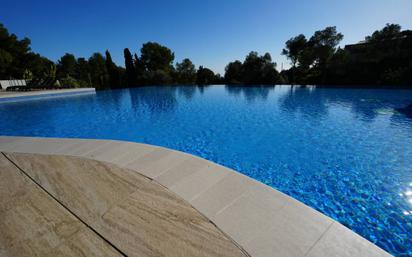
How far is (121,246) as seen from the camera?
1.50 metres

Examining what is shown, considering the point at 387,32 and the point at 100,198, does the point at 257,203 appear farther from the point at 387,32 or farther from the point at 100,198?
the point at 387,32

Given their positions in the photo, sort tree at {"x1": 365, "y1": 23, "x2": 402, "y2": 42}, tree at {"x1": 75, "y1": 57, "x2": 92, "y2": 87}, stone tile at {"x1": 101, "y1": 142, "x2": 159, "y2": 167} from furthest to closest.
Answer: tree at {"x1": 75, "y1": 57, "x2": 92, "y2": 87}
tree at {"x1": 365, "y1": 23, "x2": 402, "y2": 42}
stone tile at {"x1": 101, "y1": 142, "x2": 159, "y2": 167}

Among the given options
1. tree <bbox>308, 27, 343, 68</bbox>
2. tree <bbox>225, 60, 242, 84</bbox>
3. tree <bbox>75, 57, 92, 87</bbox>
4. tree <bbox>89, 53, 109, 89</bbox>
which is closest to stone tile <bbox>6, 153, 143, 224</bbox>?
tree <bbox>308, 27, 343, 68</bbox>

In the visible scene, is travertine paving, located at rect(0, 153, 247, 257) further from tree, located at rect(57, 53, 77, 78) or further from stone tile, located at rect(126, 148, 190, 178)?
tree, located at rect(57, 53, 77, 78)

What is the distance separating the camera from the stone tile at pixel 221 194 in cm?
197

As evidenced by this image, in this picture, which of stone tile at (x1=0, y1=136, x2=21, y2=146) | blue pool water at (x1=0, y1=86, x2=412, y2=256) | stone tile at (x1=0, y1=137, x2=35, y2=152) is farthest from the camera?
stone tile at (x1=0, y1=136, x2=21, y2=146)

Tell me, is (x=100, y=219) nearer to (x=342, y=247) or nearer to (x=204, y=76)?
(x=342, y=247)

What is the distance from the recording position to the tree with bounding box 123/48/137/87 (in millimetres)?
28362

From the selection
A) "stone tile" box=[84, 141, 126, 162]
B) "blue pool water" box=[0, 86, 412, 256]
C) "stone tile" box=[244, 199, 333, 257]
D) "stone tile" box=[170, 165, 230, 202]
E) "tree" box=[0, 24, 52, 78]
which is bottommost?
"blue pool water" box=[0, 86, 412, 256]

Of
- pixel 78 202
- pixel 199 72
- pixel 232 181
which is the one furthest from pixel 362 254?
pixel 199 72

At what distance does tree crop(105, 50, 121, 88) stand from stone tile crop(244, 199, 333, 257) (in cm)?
3290

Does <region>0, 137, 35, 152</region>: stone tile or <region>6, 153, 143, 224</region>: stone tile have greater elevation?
<region>6, 153, 143, 224</region>: stone tile

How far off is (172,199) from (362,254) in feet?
6.09

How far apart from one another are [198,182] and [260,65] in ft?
90.4
